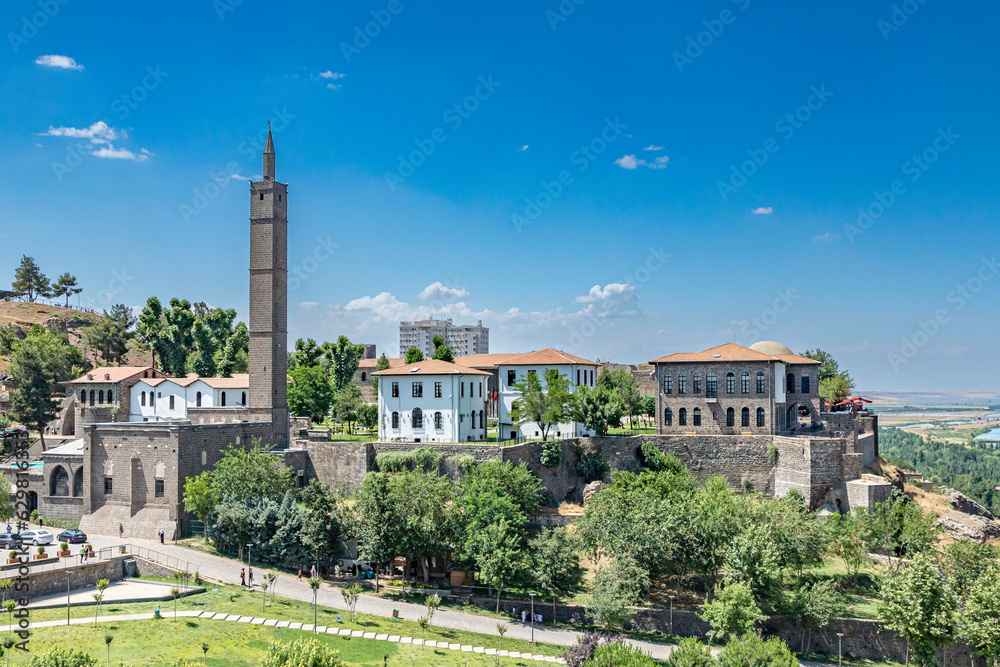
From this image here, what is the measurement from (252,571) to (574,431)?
2387 cm

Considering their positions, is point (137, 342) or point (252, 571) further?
point (137, 342)

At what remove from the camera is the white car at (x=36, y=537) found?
36.3 metres

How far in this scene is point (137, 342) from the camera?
83875mm

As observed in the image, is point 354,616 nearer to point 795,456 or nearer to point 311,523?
point 311,523

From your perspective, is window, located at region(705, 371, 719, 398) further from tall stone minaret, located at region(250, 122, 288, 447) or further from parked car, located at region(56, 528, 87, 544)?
parked car, located at region(56, 528, 87, 544)

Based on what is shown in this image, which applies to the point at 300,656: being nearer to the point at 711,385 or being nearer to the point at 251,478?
the point at 251,478

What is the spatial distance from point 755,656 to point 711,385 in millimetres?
26227

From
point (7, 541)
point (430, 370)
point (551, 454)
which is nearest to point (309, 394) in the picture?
point (430, 370)

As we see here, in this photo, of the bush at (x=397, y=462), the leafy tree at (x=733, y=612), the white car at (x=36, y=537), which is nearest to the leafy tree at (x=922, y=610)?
the leafy tree at (x=733, y=612)

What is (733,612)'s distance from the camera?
3134 cm

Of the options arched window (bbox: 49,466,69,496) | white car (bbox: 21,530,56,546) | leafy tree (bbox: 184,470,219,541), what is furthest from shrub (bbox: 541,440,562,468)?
arched window (bbox: 49,466,69,496)

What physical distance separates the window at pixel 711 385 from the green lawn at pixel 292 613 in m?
24.4

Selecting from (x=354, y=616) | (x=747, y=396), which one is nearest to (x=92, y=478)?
(x=354, y=616)

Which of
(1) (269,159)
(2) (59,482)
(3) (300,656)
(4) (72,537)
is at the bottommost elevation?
(4) (72,537)
